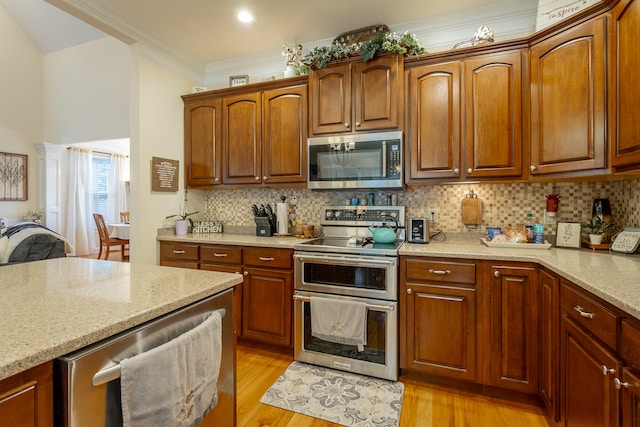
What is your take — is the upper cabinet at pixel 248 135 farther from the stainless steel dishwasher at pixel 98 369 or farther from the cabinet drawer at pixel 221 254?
the stainless steel dishwasher at pixel 98 369

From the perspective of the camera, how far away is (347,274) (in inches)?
87.0

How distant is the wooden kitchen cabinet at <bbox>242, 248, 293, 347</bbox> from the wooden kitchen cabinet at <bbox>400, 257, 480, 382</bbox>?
873 millimetres

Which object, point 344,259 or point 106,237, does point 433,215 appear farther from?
point 106,237

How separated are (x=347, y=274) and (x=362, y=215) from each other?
657 millimetres

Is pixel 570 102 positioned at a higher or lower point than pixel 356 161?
higher

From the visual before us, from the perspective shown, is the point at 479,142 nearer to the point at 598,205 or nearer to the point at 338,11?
the point at 598,205

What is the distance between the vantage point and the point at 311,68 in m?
2.62

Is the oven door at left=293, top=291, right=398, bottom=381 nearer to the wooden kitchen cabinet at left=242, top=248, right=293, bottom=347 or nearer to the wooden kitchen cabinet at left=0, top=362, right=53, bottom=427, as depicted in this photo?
the wooden kitchen cabinet at left=242, top=248, right=293, bottom=347

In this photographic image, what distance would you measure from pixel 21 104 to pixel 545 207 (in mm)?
8162

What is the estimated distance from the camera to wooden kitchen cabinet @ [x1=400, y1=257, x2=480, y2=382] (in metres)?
1.97

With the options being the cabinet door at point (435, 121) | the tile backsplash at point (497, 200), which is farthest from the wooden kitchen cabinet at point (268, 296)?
the cabinet door at point (435, 121)

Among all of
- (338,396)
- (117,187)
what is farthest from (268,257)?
(117,187)

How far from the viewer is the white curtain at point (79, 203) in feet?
20.5

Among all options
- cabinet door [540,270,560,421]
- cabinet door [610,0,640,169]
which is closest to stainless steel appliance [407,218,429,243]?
cabinet door [540,270,560,421]
